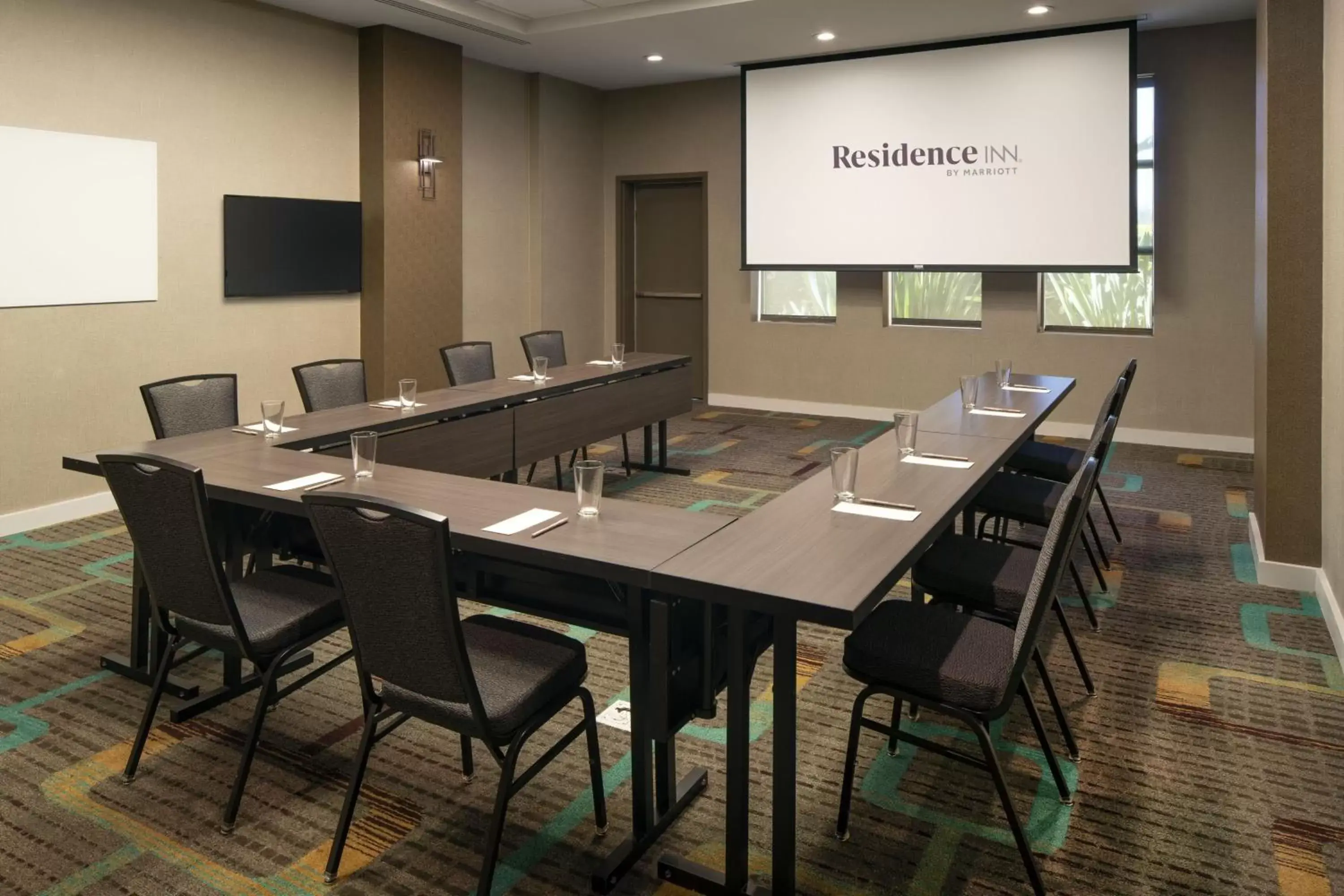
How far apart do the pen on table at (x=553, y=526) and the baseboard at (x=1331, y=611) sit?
2.74 metres

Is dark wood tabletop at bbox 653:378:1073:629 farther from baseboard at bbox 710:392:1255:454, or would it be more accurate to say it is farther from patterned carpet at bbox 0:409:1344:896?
baseboard at bbox 710:392:1255:454

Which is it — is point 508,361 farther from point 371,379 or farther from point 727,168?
point 727,168

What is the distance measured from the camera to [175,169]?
Result: 5.73 meters

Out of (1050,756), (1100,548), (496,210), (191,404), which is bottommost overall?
(1050,756)

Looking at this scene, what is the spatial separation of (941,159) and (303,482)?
611 centimetres

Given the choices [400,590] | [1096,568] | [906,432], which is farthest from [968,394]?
[400,590]

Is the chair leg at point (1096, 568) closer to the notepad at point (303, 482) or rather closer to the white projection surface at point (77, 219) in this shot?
the notepad at point (303, 482)

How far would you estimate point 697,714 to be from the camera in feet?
7.30

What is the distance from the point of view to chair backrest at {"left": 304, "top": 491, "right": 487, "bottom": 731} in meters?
1.92

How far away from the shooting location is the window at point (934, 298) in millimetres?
8016

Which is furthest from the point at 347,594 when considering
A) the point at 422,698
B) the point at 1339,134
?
the point at 1339,134

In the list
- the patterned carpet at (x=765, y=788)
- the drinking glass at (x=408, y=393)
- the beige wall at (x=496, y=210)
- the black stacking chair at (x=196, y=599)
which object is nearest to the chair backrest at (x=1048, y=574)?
the patterned carpet at (x=765, y=788)

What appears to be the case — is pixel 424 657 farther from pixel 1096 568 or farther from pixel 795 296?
pixel 795 296

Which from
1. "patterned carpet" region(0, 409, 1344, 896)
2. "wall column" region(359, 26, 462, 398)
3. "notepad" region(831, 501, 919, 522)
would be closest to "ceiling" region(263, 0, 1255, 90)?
"wall column" region(359, 26, 462, 398)
